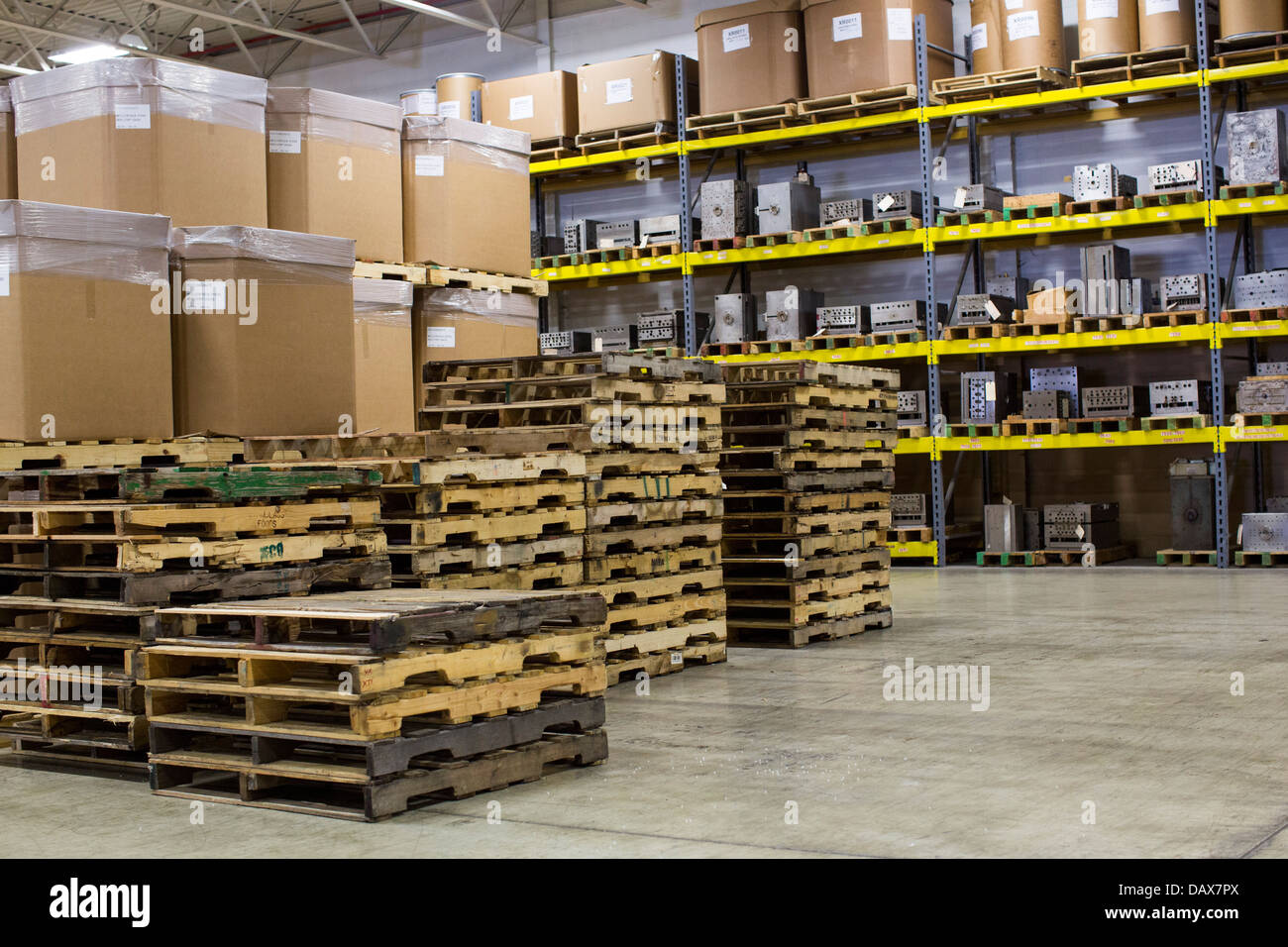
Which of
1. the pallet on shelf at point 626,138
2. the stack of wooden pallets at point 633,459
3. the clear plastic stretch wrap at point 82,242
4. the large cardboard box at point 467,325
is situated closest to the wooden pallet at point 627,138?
the pallet on shelf at point 626,138

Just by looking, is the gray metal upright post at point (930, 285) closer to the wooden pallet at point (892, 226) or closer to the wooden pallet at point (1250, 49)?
the wooden pallet at point (892, 226)

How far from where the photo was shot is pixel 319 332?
7.15 meters

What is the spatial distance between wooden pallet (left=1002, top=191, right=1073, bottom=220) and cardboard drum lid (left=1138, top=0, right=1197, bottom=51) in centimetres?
148

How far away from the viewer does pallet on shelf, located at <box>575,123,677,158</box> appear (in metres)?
15.2

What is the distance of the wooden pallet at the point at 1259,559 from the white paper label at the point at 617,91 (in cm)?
757

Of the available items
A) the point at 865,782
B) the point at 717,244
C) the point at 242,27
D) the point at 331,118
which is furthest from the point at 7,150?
the point at 242,27

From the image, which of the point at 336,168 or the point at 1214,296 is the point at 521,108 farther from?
the point at 336,168

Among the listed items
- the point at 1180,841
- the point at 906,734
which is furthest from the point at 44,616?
the point at 1180,841

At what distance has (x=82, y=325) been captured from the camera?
20.8 feet

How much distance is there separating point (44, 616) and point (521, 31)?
13.2 m

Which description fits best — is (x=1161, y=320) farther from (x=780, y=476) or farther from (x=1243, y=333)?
(x=780, y=476)

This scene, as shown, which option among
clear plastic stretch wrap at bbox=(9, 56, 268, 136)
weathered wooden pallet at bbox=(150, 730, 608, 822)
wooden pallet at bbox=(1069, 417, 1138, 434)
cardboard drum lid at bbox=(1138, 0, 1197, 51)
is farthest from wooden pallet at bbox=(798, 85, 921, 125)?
weathered wooden pallet at bbox=(150, 730, 608, 822)

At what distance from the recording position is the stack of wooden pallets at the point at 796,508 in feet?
27.0

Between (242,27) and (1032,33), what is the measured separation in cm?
1072
